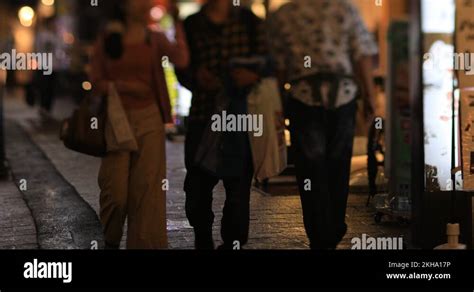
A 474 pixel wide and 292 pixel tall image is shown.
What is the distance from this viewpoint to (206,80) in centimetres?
613

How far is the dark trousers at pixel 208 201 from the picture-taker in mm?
6238

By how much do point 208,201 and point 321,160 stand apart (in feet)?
2.91

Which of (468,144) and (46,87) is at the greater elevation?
(46,87)

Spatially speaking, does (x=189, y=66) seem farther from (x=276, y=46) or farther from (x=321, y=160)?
(x=321, y=160)

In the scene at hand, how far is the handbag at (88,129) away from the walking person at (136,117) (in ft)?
0.22

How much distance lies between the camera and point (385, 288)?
5891mm

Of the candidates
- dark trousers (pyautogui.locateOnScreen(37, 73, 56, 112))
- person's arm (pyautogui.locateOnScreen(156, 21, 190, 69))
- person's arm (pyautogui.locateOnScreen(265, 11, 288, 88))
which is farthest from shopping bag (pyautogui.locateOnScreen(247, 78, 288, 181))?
dark trousers (pyautogui.locateOnScreen(37, 73, 56, 112))

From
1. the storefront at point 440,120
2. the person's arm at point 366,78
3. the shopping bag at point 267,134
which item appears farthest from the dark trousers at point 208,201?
the storefront at point 440,120

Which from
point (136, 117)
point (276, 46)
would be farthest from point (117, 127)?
point (276, 46)

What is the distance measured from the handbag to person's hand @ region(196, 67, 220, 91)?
618mm

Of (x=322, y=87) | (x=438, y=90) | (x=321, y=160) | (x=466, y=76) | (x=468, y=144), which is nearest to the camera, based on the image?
(x=322, y=87)

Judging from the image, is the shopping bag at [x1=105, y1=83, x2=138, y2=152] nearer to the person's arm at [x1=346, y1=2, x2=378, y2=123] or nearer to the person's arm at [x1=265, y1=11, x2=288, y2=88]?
the person's arm at [x1=265, y1=11, x2=288, y2=88]

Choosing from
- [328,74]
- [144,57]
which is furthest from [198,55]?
[328,74]

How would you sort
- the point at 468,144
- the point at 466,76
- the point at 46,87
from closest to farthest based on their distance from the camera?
1. the point at 466,76
2. the point at 468,144
3. the point at 46,87
